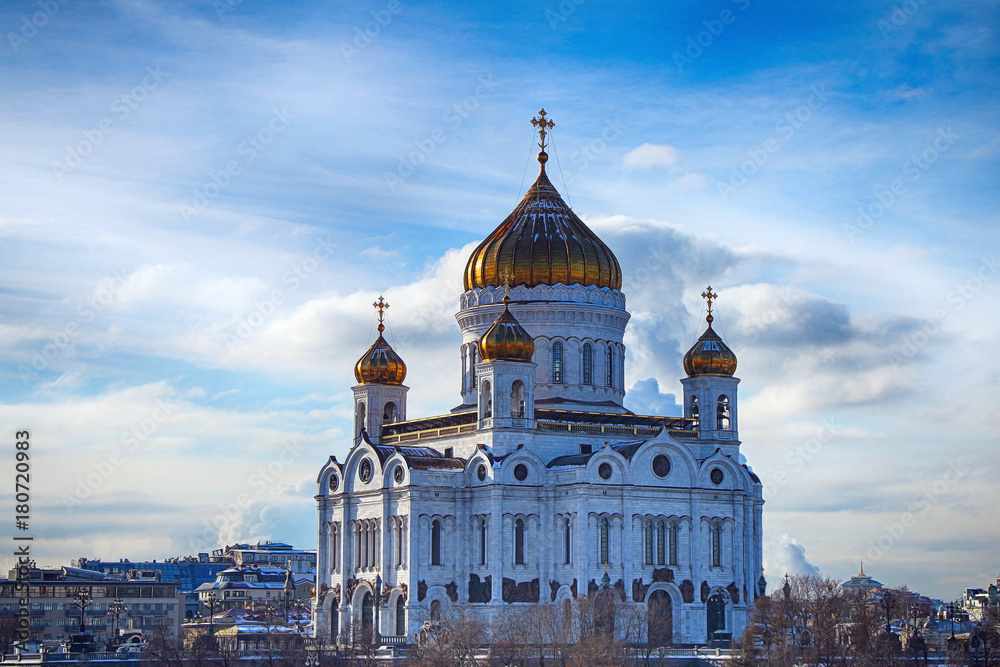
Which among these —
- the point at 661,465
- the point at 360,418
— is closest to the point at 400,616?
the point at 360,418

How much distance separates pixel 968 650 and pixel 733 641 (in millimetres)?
9958

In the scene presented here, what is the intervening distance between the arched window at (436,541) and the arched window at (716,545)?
12769 mm

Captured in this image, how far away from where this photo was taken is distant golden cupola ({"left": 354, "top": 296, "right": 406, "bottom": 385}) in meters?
88.2

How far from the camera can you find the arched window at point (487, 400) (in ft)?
264

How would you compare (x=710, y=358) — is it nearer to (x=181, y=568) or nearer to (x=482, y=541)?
(x=482, y=541)

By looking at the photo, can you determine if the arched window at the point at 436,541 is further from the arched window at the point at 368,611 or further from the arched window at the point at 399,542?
the arched window at the point at 368,611

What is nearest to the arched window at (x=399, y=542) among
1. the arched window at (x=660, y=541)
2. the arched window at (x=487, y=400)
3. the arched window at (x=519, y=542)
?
the arched window at (x=519, y=542)

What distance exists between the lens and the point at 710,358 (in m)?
85.1

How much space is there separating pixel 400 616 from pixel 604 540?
32.0ft

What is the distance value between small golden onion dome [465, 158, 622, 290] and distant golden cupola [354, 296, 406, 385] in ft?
17.5

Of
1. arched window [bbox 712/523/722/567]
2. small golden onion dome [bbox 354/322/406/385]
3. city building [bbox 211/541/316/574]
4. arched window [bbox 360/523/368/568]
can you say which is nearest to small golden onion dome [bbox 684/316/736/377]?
arched window [bbox 712/523/722/567]

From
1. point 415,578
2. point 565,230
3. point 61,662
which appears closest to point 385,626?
point 415,578

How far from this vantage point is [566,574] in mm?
78688

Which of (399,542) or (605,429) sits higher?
(605,429)
